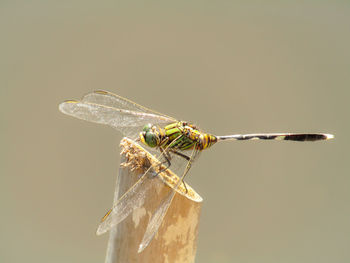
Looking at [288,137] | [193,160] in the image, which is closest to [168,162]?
[193,160]

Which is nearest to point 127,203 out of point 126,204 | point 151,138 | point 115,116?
point 126,204

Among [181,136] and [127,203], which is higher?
[181,136]

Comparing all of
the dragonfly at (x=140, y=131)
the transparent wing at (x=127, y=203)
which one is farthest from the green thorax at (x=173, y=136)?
the transparent wing at (x=127, y=203)

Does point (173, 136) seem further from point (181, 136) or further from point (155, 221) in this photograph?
point (155, 221)

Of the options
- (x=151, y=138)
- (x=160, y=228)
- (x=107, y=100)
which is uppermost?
(x=107, y=100)

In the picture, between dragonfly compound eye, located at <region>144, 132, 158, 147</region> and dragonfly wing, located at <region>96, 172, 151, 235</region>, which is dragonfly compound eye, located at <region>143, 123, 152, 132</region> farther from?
dragonfly wing, located at <region>96, 172, 151, 235</region>

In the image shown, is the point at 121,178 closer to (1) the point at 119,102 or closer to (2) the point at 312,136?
(1) the point at 119,102

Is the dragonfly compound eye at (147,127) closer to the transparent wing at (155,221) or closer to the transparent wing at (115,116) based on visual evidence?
the transparent wing at (115,116)

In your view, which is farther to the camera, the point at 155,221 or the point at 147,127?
the point at 147,127
